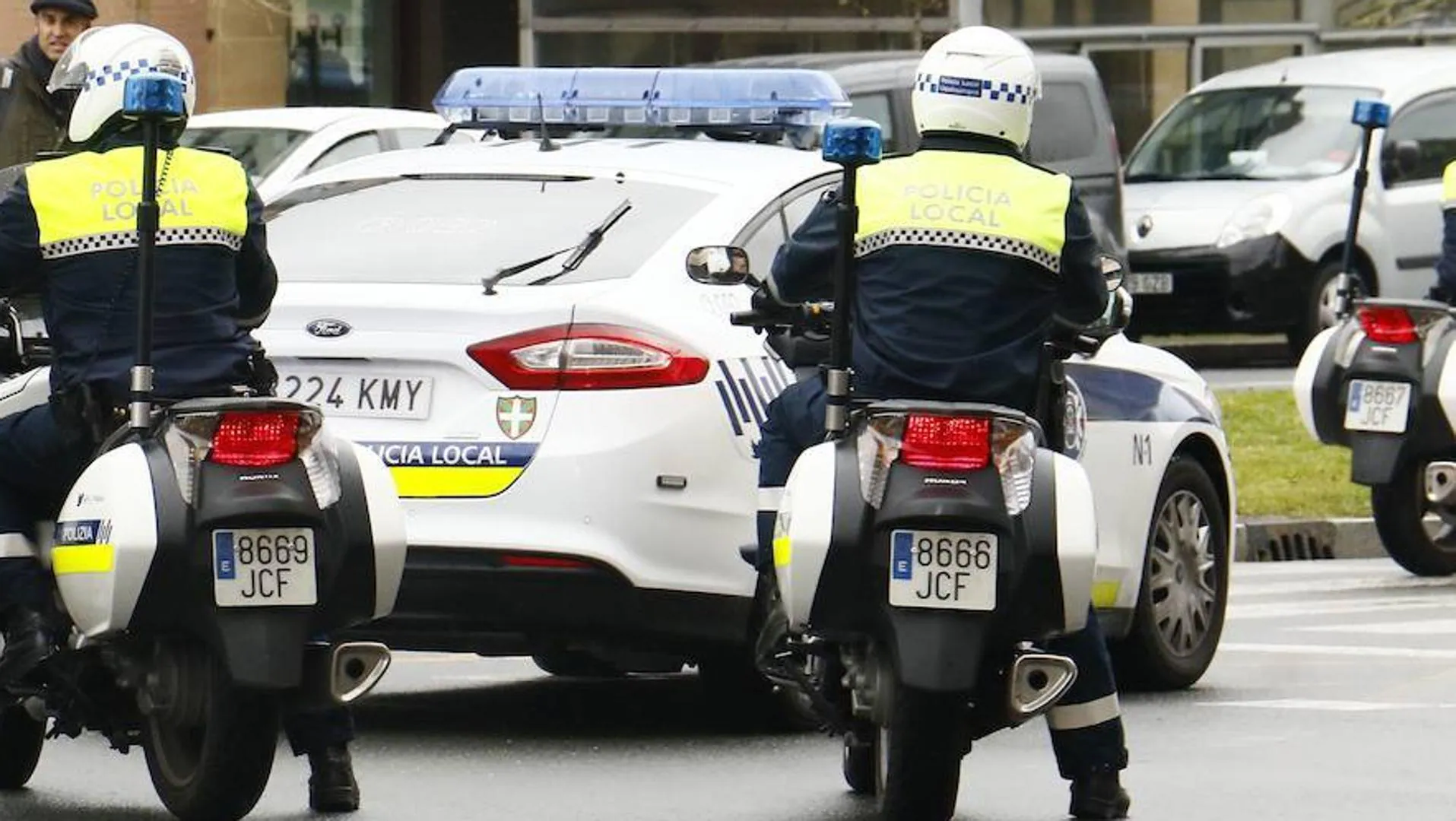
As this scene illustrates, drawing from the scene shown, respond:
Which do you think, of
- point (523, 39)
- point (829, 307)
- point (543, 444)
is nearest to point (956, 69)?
point (829, 307)

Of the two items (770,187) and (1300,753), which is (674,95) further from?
(1300,753)

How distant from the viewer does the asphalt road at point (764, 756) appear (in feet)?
26.0

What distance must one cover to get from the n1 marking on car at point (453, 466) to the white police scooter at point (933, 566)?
1398 millimetres

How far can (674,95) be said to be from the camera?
9.84 meters

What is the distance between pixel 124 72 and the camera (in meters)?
7.49

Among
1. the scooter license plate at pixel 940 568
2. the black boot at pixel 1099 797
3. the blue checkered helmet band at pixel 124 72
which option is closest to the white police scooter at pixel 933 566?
the scooter license plate at pixel 940 568

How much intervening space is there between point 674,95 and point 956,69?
2395 millimetres

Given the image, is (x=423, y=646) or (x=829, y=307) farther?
(x=423, y=646)

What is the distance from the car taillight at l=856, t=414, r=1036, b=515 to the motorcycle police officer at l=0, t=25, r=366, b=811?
1.41 metres

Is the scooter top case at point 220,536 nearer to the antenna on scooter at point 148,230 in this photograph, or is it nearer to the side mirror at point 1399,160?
the antenna on scooter at point 148,230

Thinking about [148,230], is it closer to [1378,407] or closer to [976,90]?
[976,90]

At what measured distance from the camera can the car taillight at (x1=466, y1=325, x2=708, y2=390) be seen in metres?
8.57

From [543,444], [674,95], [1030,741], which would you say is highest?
[674,95]

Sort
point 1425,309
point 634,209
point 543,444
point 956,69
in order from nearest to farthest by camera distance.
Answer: point 956,69
point 543,444
point 634,209
point 1425,309
